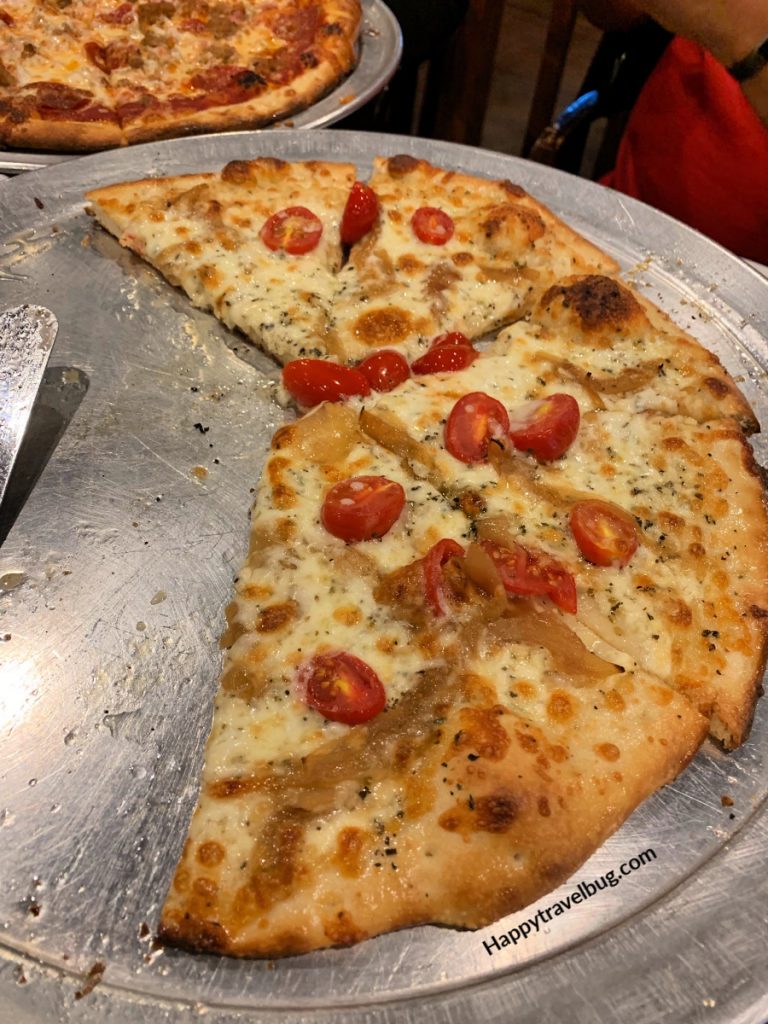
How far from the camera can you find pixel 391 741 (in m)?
2.22

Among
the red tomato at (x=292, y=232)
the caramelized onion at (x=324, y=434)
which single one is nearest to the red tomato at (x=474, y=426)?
the caramelized onion at (x=324, y=434)

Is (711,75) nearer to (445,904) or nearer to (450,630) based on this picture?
(450,630)

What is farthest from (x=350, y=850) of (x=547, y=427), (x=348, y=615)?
(x=547, y=427)

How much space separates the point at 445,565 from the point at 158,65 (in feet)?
12.8

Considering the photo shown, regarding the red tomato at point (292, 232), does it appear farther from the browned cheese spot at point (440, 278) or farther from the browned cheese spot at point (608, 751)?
the browned cheese spot at point (608, 751)

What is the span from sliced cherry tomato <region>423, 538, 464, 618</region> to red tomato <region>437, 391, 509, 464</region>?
0.40 metres

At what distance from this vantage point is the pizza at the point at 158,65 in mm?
4250

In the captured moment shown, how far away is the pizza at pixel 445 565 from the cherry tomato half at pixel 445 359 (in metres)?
0.01

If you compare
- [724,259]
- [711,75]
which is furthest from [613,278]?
[711,75]

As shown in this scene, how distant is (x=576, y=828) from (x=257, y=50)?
15.8 feet

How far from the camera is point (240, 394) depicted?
3219 mm

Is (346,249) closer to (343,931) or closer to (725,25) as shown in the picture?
(725,25)

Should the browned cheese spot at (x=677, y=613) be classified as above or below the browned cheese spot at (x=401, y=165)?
below

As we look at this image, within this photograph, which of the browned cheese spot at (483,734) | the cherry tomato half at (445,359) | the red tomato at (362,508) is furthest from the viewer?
the cherry tomato half at (445,359)
